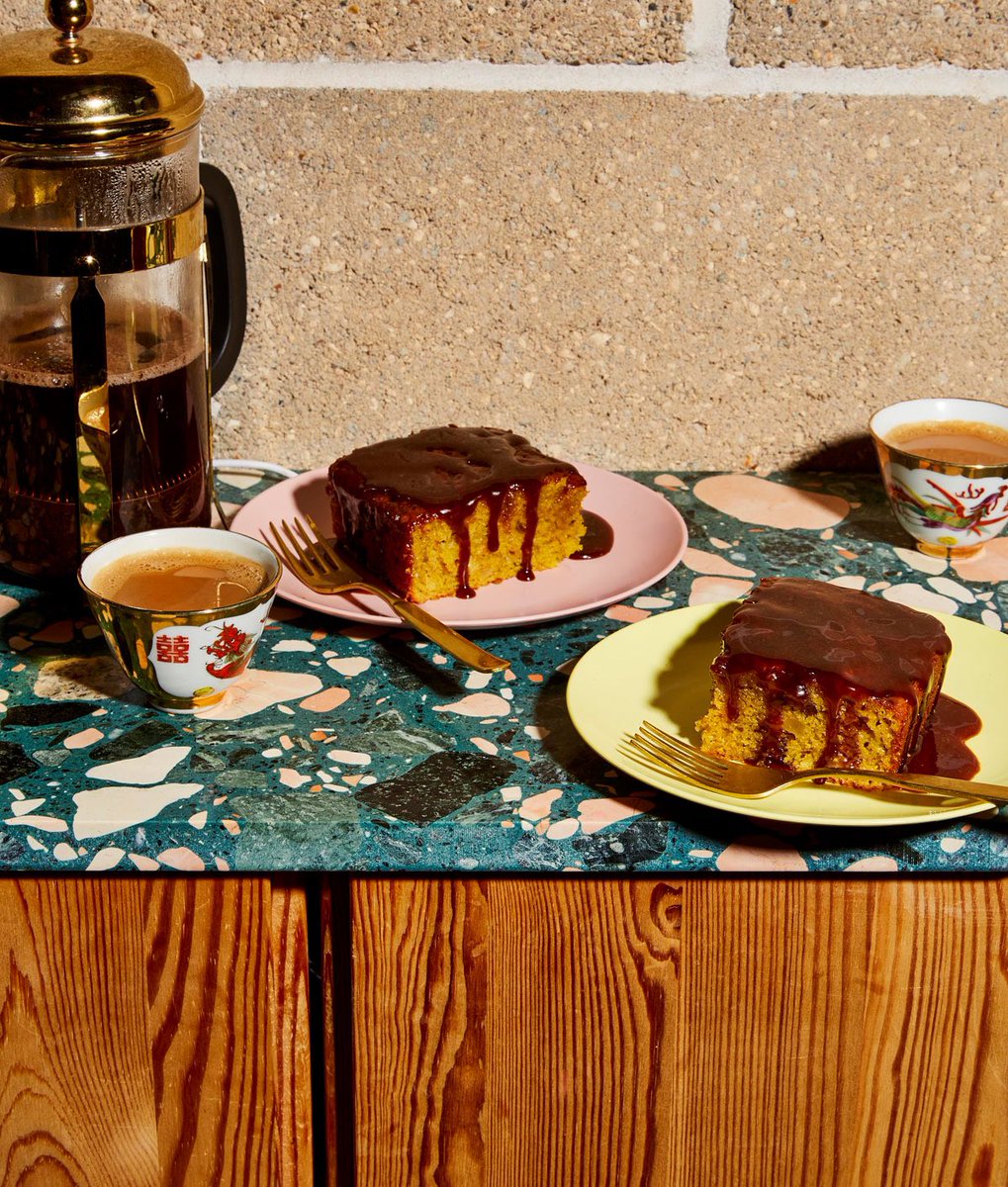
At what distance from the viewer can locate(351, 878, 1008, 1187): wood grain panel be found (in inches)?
31.9

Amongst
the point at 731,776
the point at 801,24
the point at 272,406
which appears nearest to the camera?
the point at 731,776

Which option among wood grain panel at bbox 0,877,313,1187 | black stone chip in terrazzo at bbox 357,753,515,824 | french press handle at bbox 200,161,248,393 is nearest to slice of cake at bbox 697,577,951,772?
black stone chip in terrazzo at bbox 357,753,515,824

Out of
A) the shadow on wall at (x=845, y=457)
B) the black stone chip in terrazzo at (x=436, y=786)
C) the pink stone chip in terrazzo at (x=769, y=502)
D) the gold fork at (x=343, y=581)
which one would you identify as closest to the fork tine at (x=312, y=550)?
the gold fork at (x=343, y=581)

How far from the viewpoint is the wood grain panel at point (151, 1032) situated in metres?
0.80

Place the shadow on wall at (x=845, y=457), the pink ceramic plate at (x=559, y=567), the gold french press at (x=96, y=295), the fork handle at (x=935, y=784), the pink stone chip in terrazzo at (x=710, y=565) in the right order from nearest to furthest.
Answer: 1. the fork handle at (x=935, y=784)
2. the gold french press at (x=96, y=295)
3. the pink ceramic plate at (x=559, y=567)
4. the pink stone chip in terrazzo at (x=710, y=565)
5. the shadow on wall at (x=845, y=457)

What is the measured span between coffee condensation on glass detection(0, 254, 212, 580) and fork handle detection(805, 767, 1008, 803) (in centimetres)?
51

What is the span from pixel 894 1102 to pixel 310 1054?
1.21 ft

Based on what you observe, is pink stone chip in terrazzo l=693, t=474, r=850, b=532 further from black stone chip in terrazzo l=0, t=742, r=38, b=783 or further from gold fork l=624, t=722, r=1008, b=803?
black stone chip in terrazzo l=0, t=742, r=38, b=783

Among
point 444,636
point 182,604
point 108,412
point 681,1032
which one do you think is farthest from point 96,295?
point 681,1032

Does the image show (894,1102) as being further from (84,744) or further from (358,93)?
(358,93)

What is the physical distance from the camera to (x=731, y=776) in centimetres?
80

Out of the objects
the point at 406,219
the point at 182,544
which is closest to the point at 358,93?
the point at 406,219

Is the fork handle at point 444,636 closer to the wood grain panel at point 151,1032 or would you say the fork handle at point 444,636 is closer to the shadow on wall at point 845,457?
the wood grain panel at point 151,1032

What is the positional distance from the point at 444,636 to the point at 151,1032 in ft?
1.02
